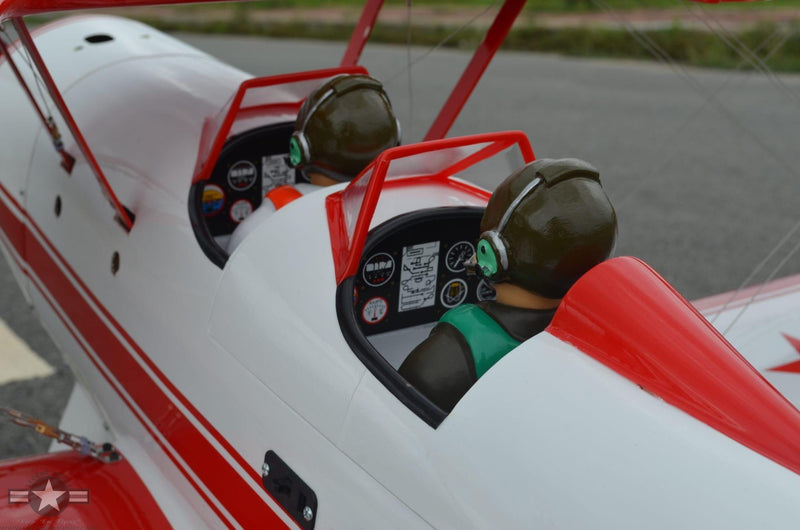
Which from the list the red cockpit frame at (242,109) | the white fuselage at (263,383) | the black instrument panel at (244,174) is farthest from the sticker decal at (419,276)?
the black instrument panel at (244,174)

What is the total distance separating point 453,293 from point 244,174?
48.2 inches

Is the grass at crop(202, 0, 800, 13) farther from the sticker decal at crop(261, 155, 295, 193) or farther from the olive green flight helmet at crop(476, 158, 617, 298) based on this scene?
the olive green flight helmet at crop(476, 158, 617, 298)

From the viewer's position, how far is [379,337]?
2.64 meters

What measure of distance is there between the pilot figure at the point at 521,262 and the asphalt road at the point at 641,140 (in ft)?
2.38

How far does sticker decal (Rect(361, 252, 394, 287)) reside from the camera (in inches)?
99.5

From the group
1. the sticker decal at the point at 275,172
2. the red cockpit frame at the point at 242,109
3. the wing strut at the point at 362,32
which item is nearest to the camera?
the red cockpit frame at the point at 242,109

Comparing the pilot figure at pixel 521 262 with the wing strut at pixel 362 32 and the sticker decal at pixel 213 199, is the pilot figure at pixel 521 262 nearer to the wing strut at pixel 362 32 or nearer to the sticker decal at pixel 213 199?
the sticker decal at pixel 213 199

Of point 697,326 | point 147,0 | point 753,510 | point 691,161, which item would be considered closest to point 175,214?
point 147,0

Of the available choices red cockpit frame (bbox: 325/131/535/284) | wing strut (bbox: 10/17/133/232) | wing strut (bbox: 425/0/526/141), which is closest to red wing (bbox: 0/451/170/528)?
wing strut (bbox: 10/17/133/232)

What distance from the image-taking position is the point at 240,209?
3557 millimetres

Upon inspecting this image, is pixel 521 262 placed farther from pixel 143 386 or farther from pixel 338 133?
pixel 143 386

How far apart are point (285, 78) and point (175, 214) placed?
765 millimetres

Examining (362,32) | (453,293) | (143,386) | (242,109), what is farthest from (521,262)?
(362,32)

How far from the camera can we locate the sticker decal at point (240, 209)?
3541 mm
